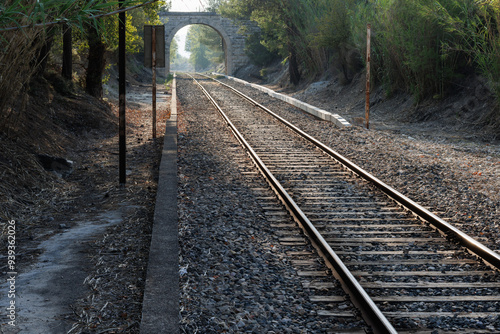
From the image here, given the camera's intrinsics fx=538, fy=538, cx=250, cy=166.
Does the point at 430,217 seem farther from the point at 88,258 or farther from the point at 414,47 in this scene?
the point at 414,47

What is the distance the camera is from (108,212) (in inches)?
267

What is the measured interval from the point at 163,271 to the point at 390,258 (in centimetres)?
214

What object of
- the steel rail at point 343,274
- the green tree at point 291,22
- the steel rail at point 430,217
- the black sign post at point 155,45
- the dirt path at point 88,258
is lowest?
the dirt path at point 88,258

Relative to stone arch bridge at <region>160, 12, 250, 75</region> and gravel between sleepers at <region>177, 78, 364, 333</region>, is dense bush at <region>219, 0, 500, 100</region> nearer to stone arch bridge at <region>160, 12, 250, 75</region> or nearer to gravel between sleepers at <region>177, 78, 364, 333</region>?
gravel between sleepers at <region>177, 78, 364, 333</region>

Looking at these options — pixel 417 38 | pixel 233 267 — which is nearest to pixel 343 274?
pixel 233 267

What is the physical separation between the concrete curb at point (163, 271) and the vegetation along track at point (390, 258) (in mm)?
1131

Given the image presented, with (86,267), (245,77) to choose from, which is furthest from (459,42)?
(245,77)

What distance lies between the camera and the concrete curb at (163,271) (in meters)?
3.71

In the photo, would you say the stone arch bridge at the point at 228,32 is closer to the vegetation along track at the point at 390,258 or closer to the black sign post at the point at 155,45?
the black sign post at the point at 155,45

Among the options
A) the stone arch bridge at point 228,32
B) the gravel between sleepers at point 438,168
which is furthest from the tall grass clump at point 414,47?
the stone arch bridge at point 228,32

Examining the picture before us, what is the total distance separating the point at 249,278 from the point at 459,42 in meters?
11.9

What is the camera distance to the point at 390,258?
5117 millimetres

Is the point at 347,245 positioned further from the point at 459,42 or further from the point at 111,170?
the point at 459,42

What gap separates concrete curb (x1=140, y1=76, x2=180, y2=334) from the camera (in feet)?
12.2
